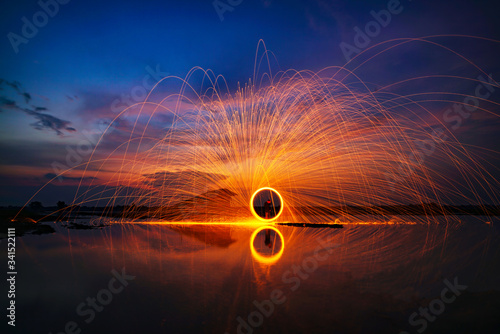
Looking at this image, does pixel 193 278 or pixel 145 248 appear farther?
pixel 145 248

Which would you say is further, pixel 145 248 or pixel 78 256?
pixel 145 248

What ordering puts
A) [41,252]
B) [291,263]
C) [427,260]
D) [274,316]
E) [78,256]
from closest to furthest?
[274,316] < [291,263] < [427,260] < [78,256] < [41,252]

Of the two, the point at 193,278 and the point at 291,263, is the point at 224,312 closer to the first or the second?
the point at 193,278

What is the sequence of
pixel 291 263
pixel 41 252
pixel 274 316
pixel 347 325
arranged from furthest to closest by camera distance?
pixel 41 252 < pixel 291 263 < pixel 274 316 < pixel 347 325

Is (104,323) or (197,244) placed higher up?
(197,244)

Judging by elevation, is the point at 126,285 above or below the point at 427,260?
below

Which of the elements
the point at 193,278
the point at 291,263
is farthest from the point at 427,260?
the point at 193,278

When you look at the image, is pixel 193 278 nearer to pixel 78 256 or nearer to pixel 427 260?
pixel 78 256

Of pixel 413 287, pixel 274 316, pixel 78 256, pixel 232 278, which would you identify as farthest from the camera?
pixel 78 256

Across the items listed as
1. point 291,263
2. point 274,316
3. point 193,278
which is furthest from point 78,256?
point 274,316
